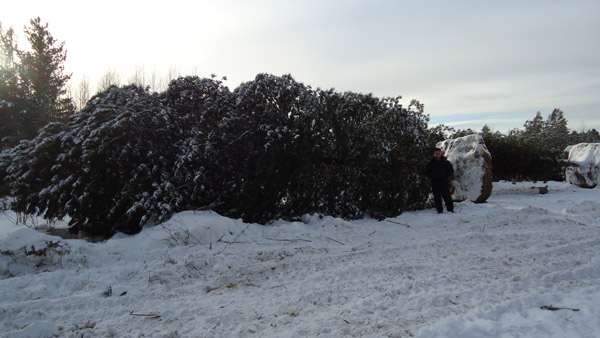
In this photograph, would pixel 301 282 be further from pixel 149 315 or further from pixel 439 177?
pixel 439 177

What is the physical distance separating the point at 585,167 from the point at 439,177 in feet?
29.0

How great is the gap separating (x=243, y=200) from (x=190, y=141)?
4.51 ft

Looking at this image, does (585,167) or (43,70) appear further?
(43,70)

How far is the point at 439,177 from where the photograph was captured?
739 centimetres

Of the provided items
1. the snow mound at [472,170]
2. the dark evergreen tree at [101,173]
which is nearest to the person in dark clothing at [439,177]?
the snow mound at [472,170]

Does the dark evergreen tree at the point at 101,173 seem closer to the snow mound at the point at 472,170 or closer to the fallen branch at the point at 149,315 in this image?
the fallen branch at the point at 149,315

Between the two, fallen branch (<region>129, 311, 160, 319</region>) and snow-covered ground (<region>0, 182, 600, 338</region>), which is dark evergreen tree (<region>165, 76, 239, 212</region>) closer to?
snow-covered ground (<region>0, 182, 600, 338</region>)

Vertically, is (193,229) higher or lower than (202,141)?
lower

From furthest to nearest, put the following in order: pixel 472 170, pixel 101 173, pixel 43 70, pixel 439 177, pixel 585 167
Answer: pixel 43 70
pixel 585 167
pixel 472 170
pixel 439 177
pixel 101 173

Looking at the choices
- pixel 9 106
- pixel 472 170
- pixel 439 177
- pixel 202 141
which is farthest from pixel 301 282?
pixel 9 106

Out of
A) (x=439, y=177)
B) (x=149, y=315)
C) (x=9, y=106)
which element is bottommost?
(x=149, y=315)

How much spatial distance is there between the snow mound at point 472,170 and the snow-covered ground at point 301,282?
288 cm

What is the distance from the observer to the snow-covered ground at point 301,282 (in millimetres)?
2660

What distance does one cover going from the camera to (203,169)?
5.75 m
